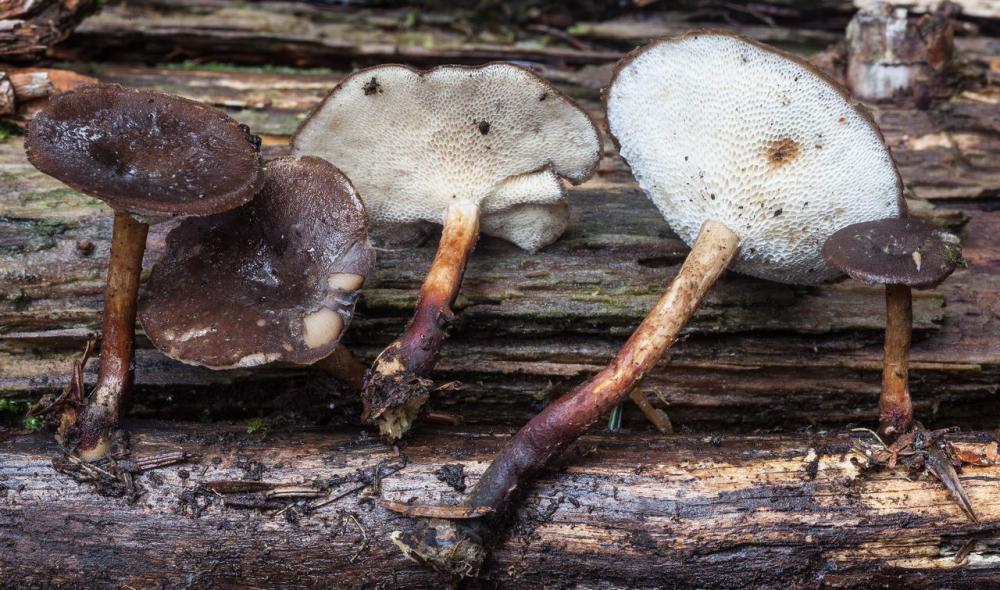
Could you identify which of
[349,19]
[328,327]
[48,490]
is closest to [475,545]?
[328,327]

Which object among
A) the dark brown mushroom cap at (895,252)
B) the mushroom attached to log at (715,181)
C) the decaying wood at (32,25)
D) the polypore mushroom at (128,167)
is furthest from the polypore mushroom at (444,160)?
the decaying wood at (32,25)

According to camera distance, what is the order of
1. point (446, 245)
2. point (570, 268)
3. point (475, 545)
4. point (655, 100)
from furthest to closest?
point (570, 268)
point (446, 245)
point (655, 100)
point (475, 545)

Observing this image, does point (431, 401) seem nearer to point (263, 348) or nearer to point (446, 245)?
point (446, 245)

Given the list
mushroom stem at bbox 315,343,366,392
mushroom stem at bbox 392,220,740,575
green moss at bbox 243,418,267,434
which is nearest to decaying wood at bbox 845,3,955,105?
mushroom stem at bbox 392,220,740,575

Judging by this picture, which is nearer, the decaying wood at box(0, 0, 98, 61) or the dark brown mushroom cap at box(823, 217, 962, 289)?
the dark brown mushroom cap at box(823, 217, 962, 289)

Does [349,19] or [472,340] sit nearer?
[472,340]

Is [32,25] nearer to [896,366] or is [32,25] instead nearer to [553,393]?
[553,393]

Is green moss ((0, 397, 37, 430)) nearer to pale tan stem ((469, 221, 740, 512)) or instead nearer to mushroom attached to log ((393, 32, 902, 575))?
mushroom attached to log ((393, 32, 902, 575))
